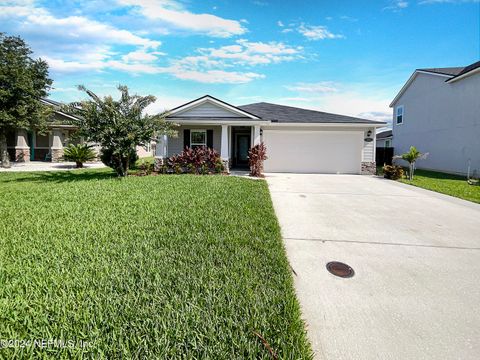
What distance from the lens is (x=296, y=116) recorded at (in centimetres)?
1445

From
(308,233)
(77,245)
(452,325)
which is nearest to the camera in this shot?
(452,325)

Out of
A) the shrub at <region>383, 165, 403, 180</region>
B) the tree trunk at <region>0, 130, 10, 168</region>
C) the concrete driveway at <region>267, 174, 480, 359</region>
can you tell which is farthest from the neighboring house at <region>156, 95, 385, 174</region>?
the tree trunk at <region>0, 130, 10, 168</region>

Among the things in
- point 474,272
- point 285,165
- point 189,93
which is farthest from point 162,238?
point 189,93

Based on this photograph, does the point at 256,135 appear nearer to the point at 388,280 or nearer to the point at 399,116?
the point at 388,280

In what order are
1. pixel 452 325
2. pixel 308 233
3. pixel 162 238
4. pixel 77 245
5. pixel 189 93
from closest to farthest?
1. pixel 452 325
2. pixel 77 245
3. pixel 162 238
4. pixel 308 233
5. pixel 189 93

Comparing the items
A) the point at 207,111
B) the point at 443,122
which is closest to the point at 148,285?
the point at 207,111

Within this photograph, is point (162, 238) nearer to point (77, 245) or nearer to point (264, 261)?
point (77, 245)

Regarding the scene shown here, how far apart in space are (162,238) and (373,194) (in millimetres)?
7241

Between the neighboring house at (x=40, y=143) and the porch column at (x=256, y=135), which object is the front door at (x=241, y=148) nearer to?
the porch column at (x=256, y=135)

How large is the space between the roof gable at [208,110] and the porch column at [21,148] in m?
12.7

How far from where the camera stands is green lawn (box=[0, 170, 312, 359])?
1783 mm

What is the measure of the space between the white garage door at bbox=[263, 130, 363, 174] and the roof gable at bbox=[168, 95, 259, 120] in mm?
2330

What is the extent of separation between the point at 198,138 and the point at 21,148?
1367cm

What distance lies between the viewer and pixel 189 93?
1673cm
